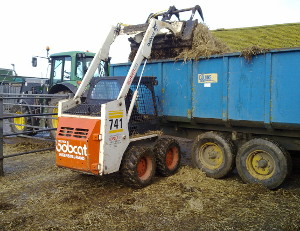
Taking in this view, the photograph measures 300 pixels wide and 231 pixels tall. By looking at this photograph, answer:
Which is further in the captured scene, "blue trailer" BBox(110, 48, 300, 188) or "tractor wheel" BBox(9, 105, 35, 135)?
"tractor wheel" BBox(9, 105, 35, 135)

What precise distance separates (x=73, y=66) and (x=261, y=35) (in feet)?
18.6

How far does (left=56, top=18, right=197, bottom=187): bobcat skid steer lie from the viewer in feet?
16.9

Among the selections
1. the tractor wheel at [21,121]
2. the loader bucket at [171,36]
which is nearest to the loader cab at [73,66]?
the tractor wheel at [21,121]

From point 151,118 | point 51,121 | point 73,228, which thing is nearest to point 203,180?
point 151,118

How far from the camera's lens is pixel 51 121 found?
10.3 metres

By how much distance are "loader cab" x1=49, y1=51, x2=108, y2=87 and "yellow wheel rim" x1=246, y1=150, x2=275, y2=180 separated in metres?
5.73

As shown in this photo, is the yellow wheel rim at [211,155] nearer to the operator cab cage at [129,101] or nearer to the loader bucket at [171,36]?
the operator cab cage at [129,101]

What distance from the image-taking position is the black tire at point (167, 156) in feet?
20.5

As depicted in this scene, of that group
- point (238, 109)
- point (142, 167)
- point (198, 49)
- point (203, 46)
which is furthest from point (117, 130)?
point (203, 46)

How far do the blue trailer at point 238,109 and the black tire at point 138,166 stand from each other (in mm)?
1133

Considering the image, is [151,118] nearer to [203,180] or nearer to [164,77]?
[164,77]

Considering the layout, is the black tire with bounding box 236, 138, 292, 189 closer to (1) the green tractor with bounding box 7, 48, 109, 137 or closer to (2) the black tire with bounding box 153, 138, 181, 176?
(2) the black tire with bounding box 153, 138, 181, 176

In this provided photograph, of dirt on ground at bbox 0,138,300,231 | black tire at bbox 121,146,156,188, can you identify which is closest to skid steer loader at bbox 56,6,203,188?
black tire at bbox 121,146,156,188

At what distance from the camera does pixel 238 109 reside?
5.96m
